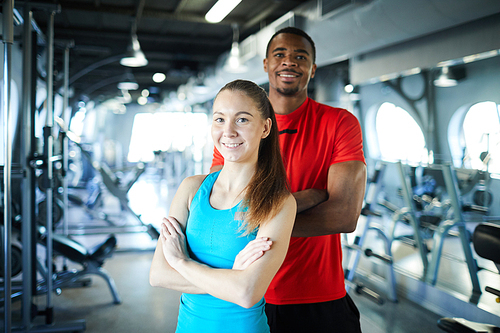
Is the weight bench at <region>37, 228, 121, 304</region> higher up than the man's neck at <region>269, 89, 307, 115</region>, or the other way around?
the man's neck at <region>269, 89, 307, 115</region>

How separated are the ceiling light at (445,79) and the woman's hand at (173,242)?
4.45m

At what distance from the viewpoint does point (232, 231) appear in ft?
3.70

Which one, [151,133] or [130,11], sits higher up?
[130,11]

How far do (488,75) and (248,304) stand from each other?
401 centimetres

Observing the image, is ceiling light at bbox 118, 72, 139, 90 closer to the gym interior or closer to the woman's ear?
the gym interior

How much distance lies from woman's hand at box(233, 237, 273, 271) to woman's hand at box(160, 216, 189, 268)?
177 mm

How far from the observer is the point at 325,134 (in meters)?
1.51

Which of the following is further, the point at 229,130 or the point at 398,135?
the point at 398,135

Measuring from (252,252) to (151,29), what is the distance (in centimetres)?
783

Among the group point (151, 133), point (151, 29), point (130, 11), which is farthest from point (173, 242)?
point (151, 133)

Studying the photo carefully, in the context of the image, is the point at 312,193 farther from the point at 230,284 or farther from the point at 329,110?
the point at 230,284

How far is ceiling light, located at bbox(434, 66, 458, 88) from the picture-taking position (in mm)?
4660

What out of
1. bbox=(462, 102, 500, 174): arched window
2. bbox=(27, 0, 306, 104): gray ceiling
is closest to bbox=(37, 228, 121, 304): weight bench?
bbox=(27, 0, 306, 104): gray ceiling

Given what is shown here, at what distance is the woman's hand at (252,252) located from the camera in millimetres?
1058
